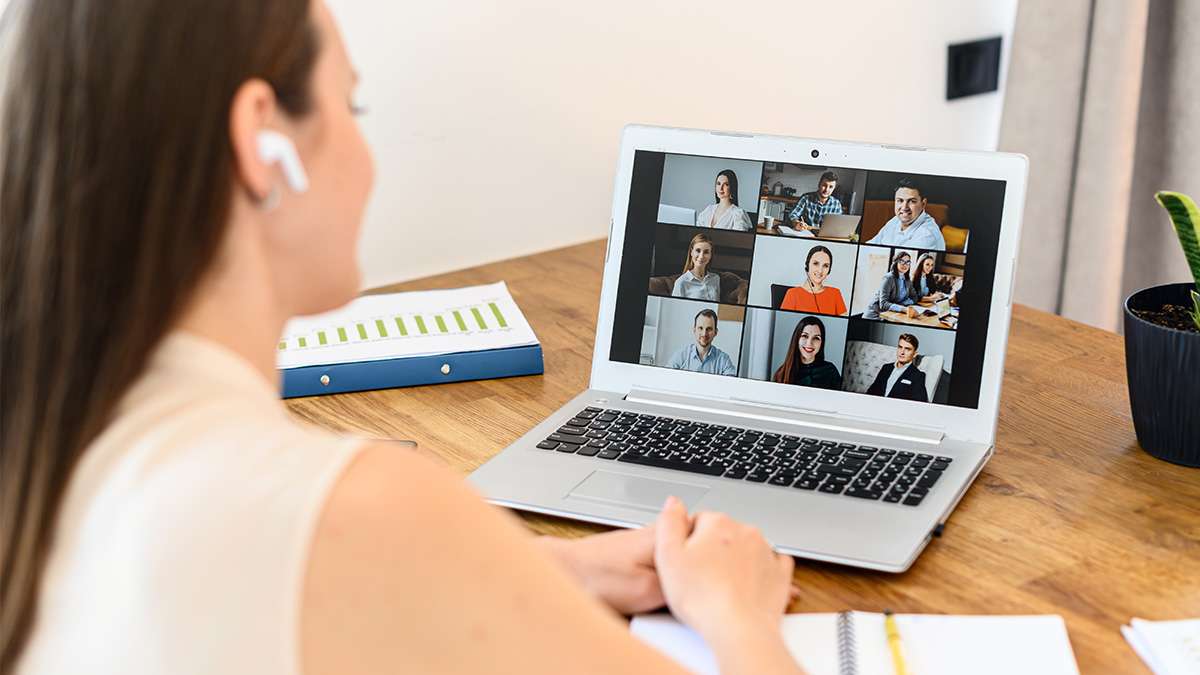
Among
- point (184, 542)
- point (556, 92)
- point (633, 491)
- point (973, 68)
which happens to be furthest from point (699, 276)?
point (973, 68)

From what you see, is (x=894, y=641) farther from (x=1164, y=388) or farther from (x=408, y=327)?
(x=408, y=327)

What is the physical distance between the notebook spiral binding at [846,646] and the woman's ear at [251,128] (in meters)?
0.45

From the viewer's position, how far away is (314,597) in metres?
0.49

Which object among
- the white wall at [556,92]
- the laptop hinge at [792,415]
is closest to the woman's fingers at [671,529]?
the laptop hinge at [792,415]

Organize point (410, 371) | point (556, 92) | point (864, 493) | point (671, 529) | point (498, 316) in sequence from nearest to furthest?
point (671, 529), point (864, 493), point (410, 371), point (498, 316), point (556, 92)

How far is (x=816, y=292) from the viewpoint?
111cm

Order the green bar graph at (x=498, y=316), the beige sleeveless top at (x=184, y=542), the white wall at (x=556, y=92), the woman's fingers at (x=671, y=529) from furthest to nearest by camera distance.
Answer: the white wall at (x=556, y=92)
the green bar graph at (x=498, y=316)
the woman's fingers at (x=671, y=529)
the beige sleeveless top at (x=184, y=542)

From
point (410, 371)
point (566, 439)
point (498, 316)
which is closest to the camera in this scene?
point (566, 439)

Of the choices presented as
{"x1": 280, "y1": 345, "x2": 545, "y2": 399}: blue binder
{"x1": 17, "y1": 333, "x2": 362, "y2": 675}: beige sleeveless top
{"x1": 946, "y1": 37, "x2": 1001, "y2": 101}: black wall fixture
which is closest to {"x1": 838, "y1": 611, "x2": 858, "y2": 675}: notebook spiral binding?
{"x1": 17, "y1": 333, "x2": 362, "y2": 675}: beige sleeveless top

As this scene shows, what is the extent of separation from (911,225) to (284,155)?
0.67 m

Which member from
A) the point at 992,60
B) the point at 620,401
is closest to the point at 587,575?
the point at 620,401

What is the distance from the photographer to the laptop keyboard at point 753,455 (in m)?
0.97

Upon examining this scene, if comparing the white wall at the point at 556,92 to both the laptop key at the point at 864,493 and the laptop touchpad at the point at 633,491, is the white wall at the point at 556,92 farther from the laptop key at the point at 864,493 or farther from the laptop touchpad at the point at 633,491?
the laptop key at the point at 864,493

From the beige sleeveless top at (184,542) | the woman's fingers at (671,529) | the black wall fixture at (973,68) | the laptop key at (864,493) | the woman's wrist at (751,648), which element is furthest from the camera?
the black wall fixture at (973,68)
